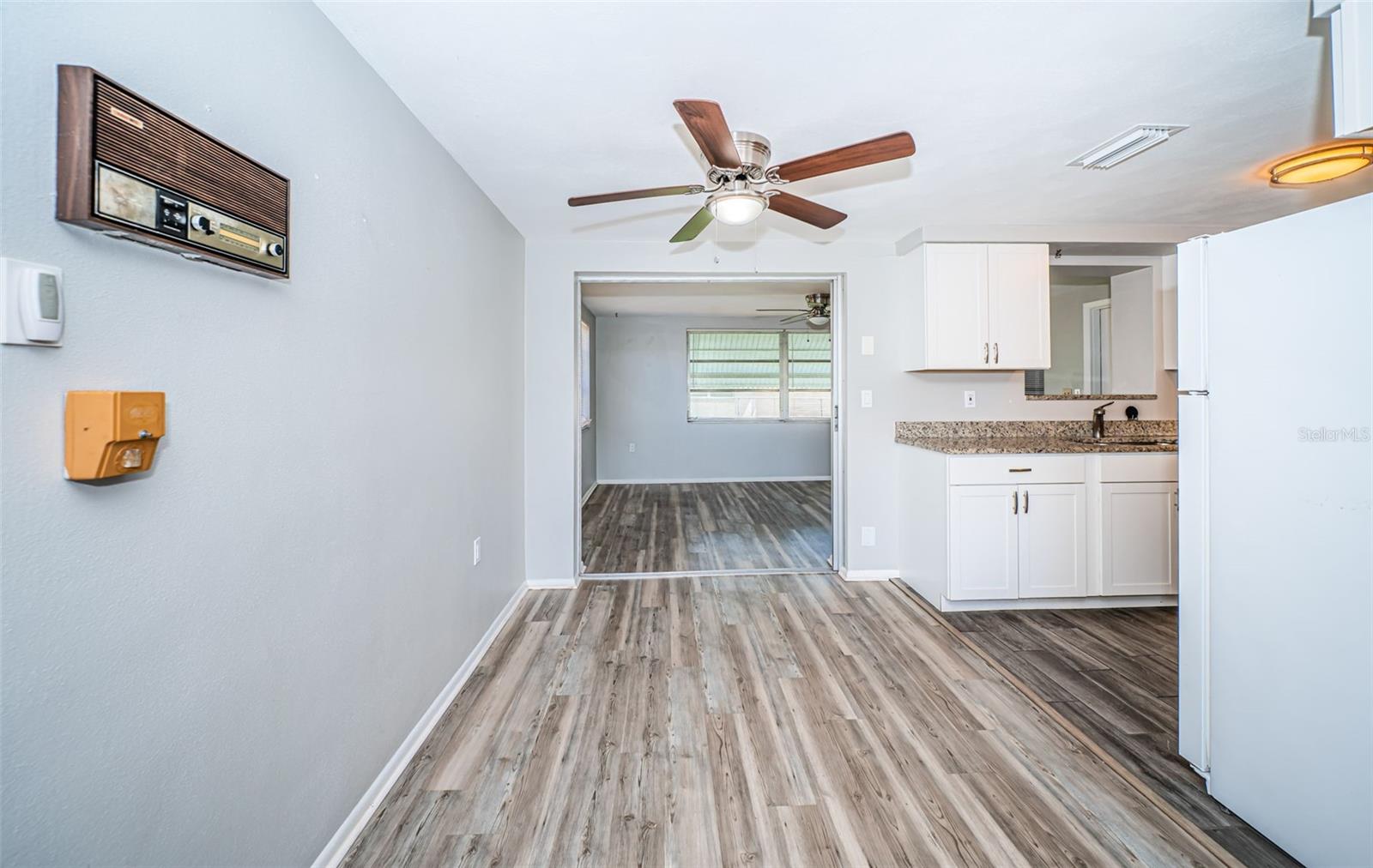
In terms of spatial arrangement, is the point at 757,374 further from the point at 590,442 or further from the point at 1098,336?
→ the point at 1098,336

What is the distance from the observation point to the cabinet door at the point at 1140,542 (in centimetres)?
309

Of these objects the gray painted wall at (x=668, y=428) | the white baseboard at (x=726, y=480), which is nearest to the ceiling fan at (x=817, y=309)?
the gray painted wall at (x=668, y=428)

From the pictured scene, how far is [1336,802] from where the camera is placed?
1.32 m

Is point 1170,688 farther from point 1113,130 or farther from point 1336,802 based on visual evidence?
point 1113,130

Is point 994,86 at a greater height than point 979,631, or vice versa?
point 994,86

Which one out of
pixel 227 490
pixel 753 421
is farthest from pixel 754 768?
pixel 753 421

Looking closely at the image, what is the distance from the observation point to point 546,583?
354 centimetres

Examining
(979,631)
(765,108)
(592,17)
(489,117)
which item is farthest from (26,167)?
(979,631)

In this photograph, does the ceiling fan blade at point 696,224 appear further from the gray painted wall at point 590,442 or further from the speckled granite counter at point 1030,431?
the gray painted wall at point 590,442

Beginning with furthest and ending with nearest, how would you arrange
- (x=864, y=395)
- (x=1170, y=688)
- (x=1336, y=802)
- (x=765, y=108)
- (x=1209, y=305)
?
1. (x=864, y=395)
2. (x=1170, y=688)
3. (x=765, y=108)
4. (x=1209, y=305)
5. (x=1336, y=802)

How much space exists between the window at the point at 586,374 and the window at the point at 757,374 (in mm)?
1365

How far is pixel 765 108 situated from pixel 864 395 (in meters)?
2.14

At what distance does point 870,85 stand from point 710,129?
644 millimetres

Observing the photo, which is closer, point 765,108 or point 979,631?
point 765,108
